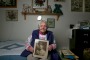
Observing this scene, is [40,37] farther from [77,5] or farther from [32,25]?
[77,5]

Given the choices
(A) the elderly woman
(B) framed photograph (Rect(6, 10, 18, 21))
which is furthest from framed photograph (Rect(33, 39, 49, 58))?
(B) framed photograph (Rect(6, 10, 18, 21))

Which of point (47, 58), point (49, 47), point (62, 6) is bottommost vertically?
point (47, 58)

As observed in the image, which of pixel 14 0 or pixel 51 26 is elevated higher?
pixel 14 0

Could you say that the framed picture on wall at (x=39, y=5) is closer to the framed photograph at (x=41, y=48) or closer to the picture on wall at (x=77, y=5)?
the picture on wall at (x=77, y=5)

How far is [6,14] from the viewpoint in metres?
3.62

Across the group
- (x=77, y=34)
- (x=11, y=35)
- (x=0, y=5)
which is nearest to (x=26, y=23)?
(x=11, y=35)

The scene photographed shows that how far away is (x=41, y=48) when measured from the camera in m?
2.13

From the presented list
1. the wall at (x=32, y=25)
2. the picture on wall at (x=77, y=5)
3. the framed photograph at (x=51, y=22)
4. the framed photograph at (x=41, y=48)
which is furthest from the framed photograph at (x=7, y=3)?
the framed photograph at (x=41, y=48)

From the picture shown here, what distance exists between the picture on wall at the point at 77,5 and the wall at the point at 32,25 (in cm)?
7

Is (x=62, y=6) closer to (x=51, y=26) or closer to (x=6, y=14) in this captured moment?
(x=51, y=26)

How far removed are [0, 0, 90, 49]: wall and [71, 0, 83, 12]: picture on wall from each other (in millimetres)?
74

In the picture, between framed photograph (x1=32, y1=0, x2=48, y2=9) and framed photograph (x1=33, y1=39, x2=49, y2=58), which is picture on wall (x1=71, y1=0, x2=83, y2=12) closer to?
framed photograph (x1=32, y1=0, x2=48, y2=9)

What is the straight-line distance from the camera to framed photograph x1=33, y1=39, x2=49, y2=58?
210 centimetres

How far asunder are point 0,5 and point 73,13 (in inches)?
70.1
